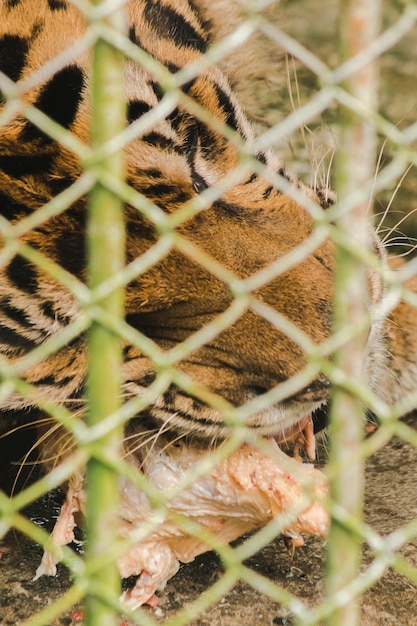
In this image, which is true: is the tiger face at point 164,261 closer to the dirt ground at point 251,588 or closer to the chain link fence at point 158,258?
the dirt ground at point 251,588

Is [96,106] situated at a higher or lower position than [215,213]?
higher

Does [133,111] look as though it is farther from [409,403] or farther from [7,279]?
[409,403]

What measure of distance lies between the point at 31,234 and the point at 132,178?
24 cm

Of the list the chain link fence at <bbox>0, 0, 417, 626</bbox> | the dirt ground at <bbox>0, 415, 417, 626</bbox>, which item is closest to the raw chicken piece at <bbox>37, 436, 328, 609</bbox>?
the dirt ground at <bbox>0, 415, 417, 626</bbox>

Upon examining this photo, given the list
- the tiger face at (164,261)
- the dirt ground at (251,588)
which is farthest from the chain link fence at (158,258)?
the dirt ground at (251,588)

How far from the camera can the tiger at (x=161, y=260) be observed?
73.2 inches

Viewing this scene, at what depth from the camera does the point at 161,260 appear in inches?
74.5

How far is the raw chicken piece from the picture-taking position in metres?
2.00

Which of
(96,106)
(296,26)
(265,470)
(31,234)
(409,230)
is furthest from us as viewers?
(296,26)

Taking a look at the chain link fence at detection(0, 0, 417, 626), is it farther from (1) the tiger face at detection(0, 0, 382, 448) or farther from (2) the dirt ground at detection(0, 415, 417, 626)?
(2) the dirt ground at detection(0, 415, 417, 626)

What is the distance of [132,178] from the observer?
1892mm

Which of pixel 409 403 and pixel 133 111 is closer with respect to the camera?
pixel 409 403

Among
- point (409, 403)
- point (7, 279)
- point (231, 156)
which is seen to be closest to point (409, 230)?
point (231, 156)

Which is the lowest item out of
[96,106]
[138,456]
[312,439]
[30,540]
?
[30,540]
